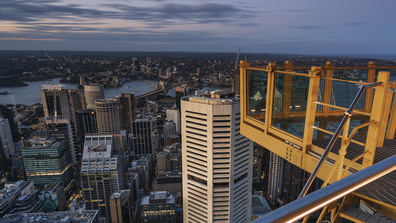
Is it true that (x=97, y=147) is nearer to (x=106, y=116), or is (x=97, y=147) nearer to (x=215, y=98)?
(x=106, y=116)

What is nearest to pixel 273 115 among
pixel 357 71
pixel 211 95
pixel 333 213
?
pixel 333 213

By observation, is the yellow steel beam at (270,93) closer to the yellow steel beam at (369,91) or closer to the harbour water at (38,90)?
the yellow steel beam at (369,91)

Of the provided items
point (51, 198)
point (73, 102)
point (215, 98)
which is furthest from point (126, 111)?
point (215, 98)

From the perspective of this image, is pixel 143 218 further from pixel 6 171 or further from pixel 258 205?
pixel 6 171

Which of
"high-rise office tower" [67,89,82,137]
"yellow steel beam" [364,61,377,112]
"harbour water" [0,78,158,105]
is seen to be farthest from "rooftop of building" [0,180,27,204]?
"harbour water" [0,78,158,105]

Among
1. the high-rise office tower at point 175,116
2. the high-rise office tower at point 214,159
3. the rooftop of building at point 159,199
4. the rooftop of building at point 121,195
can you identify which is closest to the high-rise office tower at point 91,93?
the high-rise office tower at point 175,116

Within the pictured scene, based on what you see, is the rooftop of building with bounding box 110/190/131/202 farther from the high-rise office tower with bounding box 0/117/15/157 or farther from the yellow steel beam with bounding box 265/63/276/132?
the high-rise office tower with bounding box 0/117/15/157
